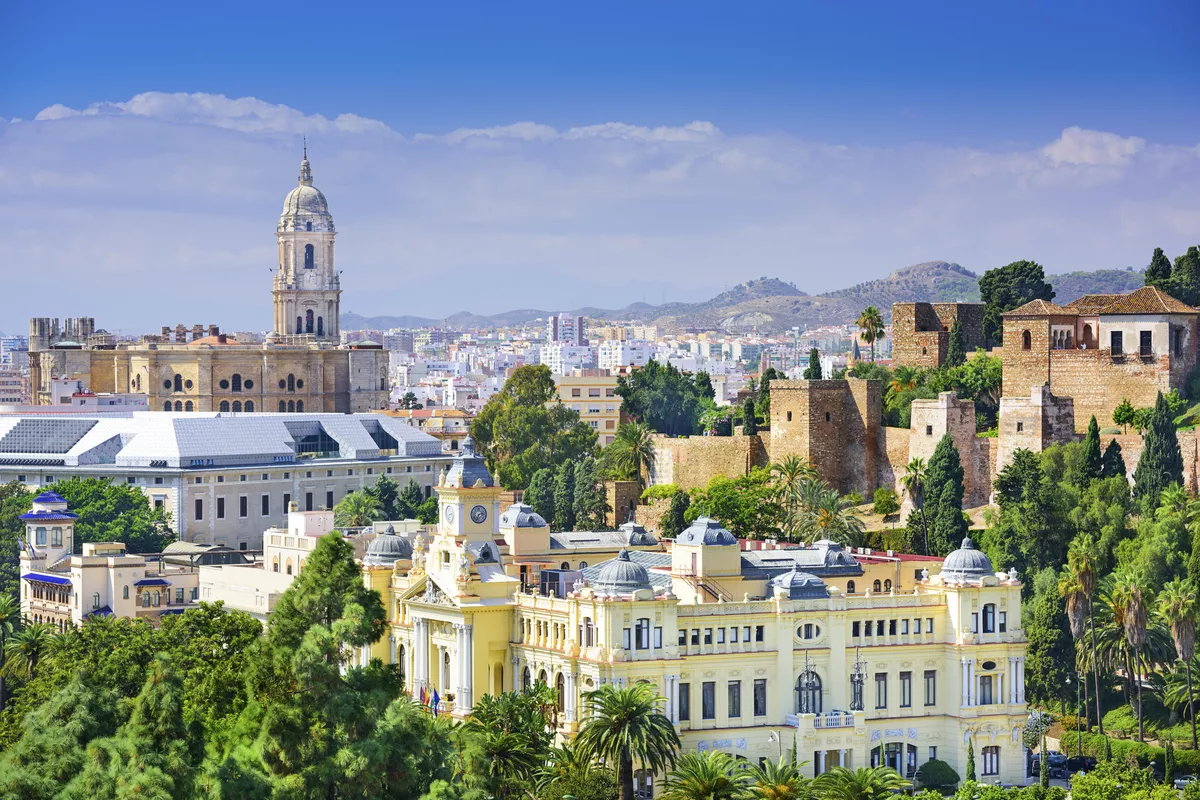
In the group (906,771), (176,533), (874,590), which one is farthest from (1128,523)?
(176,533)

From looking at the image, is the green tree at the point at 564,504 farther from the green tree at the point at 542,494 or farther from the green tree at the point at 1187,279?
the green tree at the point at 1187,279

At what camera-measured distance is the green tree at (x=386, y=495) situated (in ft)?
306

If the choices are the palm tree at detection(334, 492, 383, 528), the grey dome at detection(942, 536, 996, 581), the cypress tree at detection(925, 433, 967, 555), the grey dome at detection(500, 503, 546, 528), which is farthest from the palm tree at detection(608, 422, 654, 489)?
the grey dome at detection(942, 536, 996, 581)

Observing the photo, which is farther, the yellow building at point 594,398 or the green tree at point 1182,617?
the yellow building at point 594,398

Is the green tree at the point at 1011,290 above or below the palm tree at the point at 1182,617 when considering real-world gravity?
above

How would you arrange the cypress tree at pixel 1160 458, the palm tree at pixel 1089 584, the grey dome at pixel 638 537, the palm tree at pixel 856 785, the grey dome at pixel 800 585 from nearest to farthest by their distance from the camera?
the palm tree at pixel 856 785, the grey dome at pixel 800 585, the palm tree at pixel 1089 584, the grey dome at pixel 638 537, the cypress tree at pixel 1160 458

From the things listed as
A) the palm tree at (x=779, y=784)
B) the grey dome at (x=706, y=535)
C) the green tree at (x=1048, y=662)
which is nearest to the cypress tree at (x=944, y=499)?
the green tree at (x=1048, y=662)

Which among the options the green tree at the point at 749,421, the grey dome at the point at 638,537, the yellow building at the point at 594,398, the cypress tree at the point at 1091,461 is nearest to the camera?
the grey dome at the point at 638,537

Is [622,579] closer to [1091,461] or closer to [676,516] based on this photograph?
[1091,461]

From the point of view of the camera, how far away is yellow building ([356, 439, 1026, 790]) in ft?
181

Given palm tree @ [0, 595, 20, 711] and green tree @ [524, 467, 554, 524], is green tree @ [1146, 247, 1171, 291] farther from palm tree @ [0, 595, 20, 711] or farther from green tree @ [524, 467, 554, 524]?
palm tree @ [0, 595, 20, 711]

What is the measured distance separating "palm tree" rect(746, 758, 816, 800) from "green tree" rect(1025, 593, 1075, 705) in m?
15.4

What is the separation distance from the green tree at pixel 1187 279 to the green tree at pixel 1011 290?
807cm

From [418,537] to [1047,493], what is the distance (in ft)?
63.3
